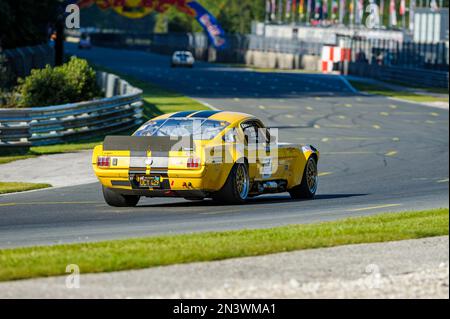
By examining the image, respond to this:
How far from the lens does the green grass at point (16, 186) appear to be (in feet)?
65.9

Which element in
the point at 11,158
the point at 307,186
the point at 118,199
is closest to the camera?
the point at 118,199

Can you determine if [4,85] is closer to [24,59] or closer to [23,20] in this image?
[24,59]

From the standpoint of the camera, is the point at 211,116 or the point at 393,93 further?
the point at 393,93

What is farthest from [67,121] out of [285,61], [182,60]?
[285,61]

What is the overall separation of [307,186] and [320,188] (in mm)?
2491

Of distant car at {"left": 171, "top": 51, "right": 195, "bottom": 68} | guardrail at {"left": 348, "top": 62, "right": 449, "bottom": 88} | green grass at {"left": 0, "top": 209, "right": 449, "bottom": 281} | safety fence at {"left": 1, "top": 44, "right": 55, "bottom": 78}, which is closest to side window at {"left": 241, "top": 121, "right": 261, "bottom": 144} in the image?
green grass at {"left": 0, "top": 209, "right": 449, "bottom": 281}

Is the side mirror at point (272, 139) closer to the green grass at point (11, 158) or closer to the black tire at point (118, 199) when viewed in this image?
the black tire at point (118, 199)

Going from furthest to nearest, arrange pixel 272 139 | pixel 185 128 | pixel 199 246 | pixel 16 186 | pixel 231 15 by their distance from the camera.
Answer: pixel 231 15 → pixel 16 186 → pixel 272 139 → pixel 185 128 → pixel 199 246

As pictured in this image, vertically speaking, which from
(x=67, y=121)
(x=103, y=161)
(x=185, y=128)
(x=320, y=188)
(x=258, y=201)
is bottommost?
(x=320, y=188)

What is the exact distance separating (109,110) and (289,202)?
15551mm

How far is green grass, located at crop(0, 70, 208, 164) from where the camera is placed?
2796 cm

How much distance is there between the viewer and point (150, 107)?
45.7 meters

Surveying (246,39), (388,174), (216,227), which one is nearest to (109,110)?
(388,174)

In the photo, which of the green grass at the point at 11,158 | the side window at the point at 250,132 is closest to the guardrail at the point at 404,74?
the green grass at the point at 11,158
